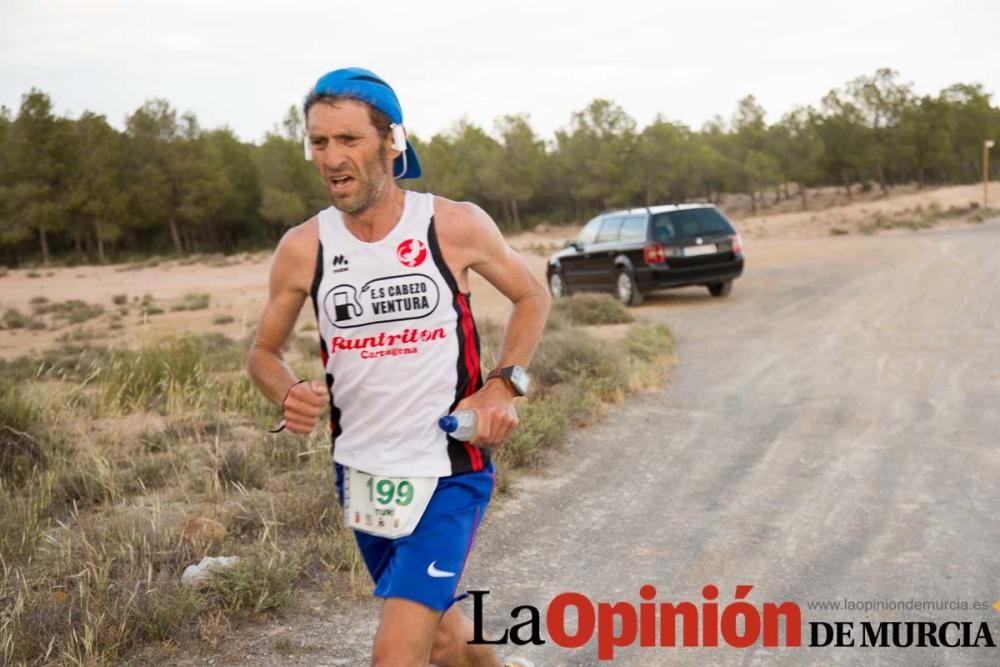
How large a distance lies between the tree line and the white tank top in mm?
52155

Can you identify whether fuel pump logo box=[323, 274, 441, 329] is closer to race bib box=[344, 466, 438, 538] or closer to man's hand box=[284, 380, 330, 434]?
man's hand box=[284, 380, 330, 434]

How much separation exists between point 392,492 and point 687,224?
594 inches

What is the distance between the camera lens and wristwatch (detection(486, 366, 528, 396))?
2.86 metres

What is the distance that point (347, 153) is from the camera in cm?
280

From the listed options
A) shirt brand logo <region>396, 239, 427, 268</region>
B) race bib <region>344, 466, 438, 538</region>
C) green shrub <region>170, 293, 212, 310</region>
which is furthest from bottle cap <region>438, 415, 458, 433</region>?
green shrub <region>170, 293, 212, 310</region>

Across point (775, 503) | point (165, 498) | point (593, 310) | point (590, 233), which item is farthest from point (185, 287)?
point (775, 503)

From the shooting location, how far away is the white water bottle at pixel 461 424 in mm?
2682

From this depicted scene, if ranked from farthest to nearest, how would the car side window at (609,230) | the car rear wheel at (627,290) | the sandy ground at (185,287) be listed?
the sandy ground at (185,287) → the car side window at (609,230) → the car rear wheel at (627,290)

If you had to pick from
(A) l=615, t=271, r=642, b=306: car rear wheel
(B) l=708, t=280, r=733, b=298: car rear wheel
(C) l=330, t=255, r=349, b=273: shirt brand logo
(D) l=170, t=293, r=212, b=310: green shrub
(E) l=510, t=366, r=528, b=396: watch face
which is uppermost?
(C) l=330, t=255, r=349, b=273: shirt brand logo

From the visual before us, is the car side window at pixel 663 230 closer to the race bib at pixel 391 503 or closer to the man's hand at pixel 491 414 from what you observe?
the man's hand at pixel 491 414

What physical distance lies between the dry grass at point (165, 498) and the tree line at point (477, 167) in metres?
46.0

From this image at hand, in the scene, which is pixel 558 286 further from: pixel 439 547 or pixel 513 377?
pixel 439 547

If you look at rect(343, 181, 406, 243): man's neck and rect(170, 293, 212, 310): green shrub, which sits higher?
rect(343, 181, 406, 243): man's neck

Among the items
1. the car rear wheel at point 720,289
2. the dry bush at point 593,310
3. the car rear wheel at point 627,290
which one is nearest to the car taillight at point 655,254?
the car rear wheel at point 627,290
